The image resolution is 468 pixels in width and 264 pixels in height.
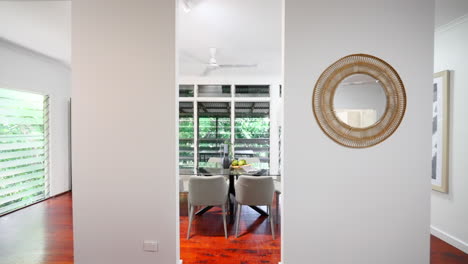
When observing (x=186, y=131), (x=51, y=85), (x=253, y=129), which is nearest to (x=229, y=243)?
(x=253, y=129)

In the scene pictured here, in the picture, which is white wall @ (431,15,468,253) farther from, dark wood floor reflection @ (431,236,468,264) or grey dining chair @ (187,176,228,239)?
grey dining chair @ (187,176,228,239)

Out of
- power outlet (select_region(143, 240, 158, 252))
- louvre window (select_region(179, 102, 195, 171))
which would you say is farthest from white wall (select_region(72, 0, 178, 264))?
louvre window (select_region(179, 102, 195, 171))

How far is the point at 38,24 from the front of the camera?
2.75 meters

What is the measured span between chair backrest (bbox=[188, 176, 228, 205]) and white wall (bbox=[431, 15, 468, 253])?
8.85 feet

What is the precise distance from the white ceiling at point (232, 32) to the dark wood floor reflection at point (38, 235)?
2.85m

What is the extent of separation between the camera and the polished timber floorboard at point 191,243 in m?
2.22

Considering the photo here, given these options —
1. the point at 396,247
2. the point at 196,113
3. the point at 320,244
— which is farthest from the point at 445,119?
the point at 196,113

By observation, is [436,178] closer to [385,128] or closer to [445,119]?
[445,119]

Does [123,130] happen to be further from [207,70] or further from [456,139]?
[456,139]

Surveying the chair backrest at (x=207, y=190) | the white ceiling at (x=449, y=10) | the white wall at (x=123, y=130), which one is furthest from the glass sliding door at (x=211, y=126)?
the white ceiling at (x=449, y=10)

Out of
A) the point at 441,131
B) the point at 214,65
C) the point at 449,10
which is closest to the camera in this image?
the point at 449,10

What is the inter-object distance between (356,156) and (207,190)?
1644mm

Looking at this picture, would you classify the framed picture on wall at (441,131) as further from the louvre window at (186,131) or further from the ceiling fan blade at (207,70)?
the louvre window at (186,131)

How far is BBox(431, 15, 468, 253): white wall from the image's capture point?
2389mm
